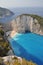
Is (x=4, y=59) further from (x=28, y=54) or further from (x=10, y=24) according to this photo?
(x=10, y=24)

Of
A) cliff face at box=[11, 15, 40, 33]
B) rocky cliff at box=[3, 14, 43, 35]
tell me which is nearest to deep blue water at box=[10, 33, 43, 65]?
rocky cliff at box=[3, 14, 43, 35]

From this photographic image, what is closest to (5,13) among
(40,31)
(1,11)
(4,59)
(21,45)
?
(1,11)

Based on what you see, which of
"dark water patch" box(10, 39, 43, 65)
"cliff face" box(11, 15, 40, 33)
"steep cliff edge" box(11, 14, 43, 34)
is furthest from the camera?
"cliff face" box(11, 15, 40, 33)

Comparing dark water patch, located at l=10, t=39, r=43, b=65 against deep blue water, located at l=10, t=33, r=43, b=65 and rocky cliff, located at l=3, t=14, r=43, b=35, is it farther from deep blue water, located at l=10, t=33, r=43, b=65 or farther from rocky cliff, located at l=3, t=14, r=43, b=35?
rocky cliff, located at l=3, t=14, r=43, b=35

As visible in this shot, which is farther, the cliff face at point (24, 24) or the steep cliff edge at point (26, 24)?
the cliff face at point (24, 24)

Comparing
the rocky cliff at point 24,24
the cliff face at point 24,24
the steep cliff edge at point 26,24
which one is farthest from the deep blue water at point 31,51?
the cliff face at point 24,24

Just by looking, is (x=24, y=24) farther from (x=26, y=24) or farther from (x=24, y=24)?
(x=26, y=24)

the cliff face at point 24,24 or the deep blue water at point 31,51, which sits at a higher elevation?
the cliff face at point 24,24

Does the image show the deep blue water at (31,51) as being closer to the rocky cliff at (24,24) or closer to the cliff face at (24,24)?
the rocky cliff at (24,24)

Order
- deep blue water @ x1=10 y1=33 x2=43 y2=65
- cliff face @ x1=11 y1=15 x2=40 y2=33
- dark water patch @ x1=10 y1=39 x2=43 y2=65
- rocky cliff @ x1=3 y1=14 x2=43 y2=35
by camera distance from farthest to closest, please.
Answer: cliff face @ x1=11 y1=15 x2=40 y2=33
rocky cliff @ x1=3 y1=14 x2=43 y2=35
deep blue water @ x1=10 y1=33 x2=43 y2=65
dark water patch @ x1=10 y1=39 x2=43 y2=65

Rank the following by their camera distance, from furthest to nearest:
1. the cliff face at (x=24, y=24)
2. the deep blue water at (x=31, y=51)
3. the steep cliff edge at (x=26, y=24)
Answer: the cliff face at (x=24, y=24), the steep cliff edge at (x=26, y=24), the deep blue water at (x=31, y=51)

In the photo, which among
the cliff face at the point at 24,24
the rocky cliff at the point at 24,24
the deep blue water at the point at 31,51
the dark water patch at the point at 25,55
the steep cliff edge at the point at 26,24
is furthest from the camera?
the cliff face at the point at 24,24
